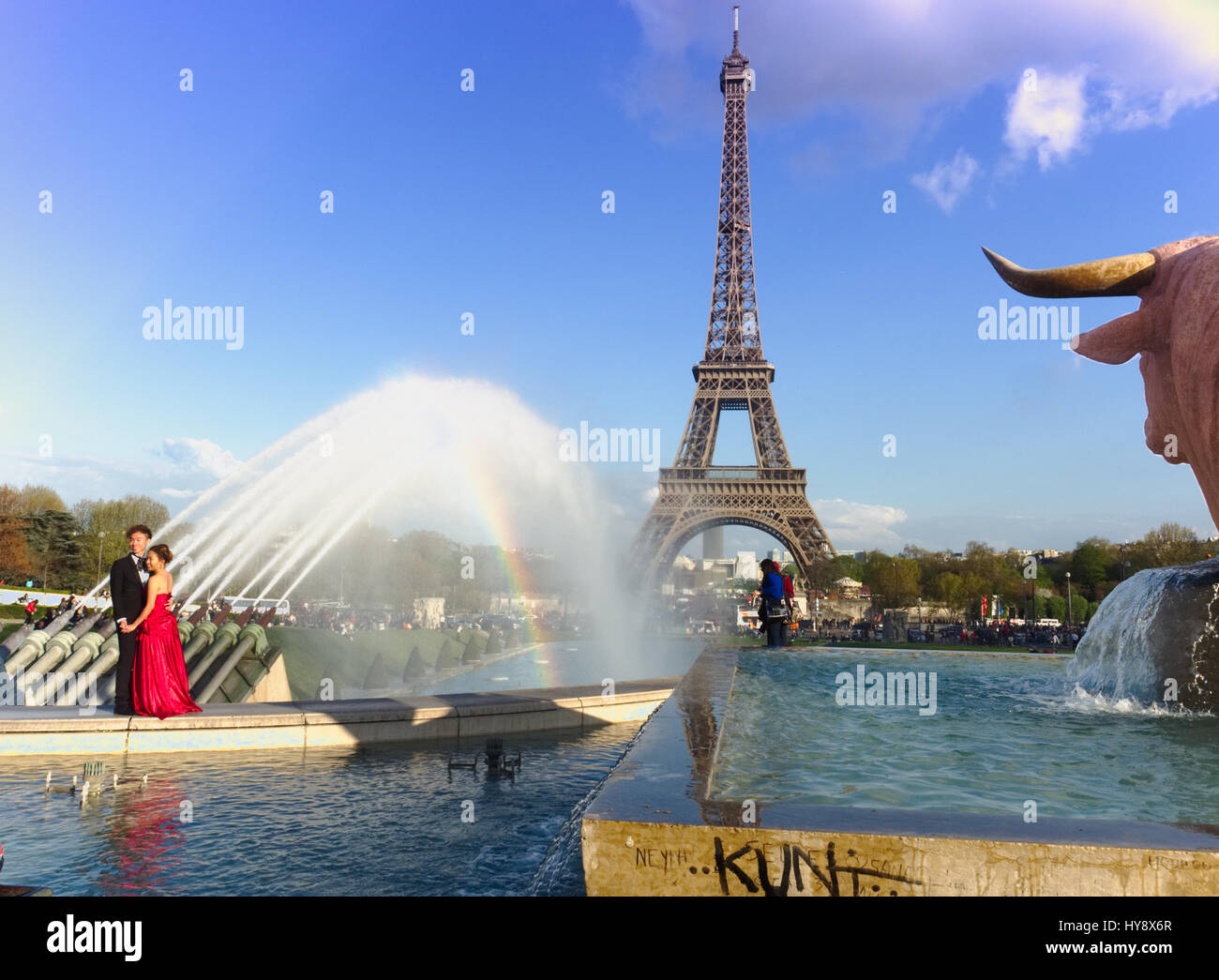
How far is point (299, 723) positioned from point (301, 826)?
3.28 m

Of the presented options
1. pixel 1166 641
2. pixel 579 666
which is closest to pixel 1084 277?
pixel 1166 641

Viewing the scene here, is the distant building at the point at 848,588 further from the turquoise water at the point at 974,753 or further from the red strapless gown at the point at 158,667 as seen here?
the red strapless gown at the point at 158,667

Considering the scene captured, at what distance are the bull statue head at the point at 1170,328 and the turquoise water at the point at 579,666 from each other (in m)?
12.7

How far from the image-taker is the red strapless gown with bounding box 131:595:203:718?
896 centimetres

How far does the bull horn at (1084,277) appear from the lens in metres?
7.77

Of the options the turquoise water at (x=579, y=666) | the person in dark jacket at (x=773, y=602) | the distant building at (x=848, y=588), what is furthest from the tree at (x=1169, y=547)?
the person in dark jacket at (x=773, y=602)

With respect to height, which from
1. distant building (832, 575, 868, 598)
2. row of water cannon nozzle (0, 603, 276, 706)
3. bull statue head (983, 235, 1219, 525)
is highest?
bull statue head (983, 235, 1219, 525)

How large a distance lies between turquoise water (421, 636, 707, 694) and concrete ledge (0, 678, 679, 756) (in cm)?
645

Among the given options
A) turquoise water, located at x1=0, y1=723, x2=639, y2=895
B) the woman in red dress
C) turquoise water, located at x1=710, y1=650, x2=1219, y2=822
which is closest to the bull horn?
turquoise water, located at x1=710, y1=650, x2=1219, y2=822

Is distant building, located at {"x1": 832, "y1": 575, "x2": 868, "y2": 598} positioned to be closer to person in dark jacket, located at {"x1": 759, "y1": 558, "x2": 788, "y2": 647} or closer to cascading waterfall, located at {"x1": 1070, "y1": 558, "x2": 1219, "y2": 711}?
person in dark jacket, located at {"x1": 759, "y1": 558, "x2": 788, "y2": 647}

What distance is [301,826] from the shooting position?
6.26 meters

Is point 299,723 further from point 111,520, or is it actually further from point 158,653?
point 111,520
